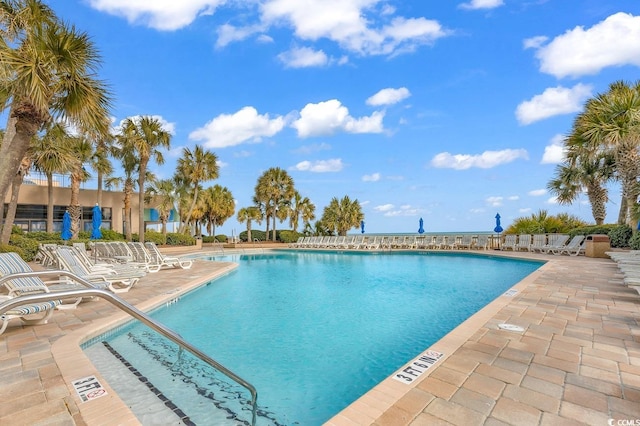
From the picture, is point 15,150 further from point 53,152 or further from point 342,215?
point 342,215

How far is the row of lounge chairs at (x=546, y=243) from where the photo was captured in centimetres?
1551

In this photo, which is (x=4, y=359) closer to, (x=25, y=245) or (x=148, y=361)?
(x=148, y=361)

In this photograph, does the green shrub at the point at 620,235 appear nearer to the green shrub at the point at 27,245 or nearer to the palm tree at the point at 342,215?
the palm tree at the point at 342,215

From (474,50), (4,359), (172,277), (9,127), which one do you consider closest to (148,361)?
(4,359)

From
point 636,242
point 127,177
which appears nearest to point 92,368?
point 636,242

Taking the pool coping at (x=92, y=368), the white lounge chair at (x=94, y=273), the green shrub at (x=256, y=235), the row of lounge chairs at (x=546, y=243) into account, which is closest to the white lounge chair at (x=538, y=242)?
the row of lounge chairs at (x=546, y=243)

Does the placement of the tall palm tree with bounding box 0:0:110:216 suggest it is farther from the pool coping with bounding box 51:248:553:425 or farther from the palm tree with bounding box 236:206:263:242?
the palm tree with bounding box 236:206:263:242

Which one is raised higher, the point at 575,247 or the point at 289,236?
the point at 289,236

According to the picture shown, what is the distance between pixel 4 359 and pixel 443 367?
182 inches

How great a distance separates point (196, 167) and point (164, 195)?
12.0 feet

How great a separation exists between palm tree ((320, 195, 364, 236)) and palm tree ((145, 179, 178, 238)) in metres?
13.8

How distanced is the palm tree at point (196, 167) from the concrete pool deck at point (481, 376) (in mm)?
23554

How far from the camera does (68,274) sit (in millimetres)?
3643

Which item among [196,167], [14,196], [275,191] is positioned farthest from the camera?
[275,191]
